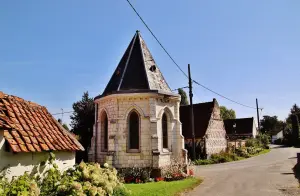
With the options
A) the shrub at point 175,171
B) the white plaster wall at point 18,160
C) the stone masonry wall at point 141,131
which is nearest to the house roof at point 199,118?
the shrub at point 175,171

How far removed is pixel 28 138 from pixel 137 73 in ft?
38.0

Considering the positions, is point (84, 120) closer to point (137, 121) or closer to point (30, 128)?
point (137, 121)

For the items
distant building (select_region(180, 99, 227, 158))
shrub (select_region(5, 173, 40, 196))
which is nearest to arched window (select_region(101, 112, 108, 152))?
shrub (select_region(5, 173, 40, 196))

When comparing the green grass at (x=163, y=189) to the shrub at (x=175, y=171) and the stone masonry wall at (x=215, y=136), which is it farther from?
the stone masonry wall at (x=215, y=136)

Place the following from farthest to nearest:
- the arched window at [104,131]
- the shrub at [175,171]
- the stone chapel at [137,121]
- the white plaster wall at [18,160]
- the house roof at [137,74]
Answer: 1. the arched window at [104,131]
2. the house roof at [137,74]
3. the stone chapel at [137,121]
4. the shrub at [175,171]
5. the white plaster wall at [18,160]

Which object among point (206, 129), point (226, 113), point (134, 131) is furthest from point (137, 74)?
point (226, 113)

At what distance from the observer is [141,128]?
1723 cm

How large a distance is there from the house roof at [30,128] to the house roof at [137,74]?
7.75 meters

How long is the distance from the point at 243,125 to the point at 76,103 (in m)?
49.7

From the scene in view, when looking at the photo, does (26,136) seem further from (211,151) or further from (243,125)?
(243,125)

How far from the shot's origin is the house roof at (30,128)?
7.29 meters

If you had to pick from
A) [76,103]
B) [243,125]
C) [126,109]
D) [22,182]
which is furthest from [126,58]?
[243,125]

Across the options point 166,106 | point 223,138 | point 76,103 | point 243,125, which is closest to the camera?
point 166,106

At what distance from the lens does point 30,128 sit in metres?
8.42
